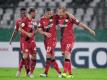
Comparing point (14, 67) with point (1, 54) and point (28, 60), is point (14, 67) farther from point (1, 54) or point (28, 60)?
point (28, 60)

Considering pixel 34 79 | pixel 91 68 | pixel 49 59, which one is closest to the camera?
pixel 34 79

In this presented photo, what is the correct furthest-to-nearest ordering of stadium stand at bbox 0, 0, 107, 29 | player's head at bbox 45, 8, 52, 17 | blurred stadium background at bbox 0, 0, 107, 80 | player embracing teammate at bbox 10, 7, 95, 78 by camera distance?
stadium stand at bbox 0, 0, 107, 29 < blurred stadium background at bbox 0, 0, 107, 80 < player's head at bbox 45, 8, 52, 17 < player embracing teammate at bbox 10, 7, 95, 78

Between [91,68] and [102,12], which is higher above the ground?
[102,12]

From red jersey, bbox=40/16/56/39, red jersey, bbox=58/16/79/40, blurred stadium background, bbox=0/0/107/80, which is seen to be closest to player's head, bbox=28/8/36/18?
red jersey, bbox=40/16/56/39

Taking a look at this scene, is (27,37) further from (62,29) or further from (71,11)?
(71,11)

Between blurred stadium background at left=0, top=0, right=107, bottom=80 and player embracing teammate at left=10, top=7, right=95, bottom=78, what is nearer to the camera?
player embracing teammate at left=10, top=7, right=95, bottom=78

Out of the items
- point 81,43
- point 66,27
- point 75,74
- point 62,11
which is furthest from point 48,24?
point 81,43

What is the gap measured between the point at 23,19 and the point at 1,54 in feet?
19.6

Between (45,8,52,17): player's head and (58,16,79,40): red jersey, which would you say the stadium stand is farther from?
(45,8,52,17): player's head

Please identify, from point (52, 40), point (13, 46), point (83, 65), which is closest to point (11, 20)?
point (13, 46)

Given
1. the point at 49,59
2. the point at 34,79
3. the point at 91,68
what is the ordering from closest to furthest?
the point at 34,79
the point at 49,59
the point at 91,68

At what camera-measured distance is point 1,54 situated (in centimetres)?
2675

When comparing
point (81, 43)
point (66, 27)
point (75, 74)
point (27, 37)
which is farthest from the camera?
point (81, 43)

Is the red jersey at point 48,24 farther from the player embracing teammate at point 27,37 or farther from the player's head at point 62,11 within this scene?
the player's head at point 62,11
